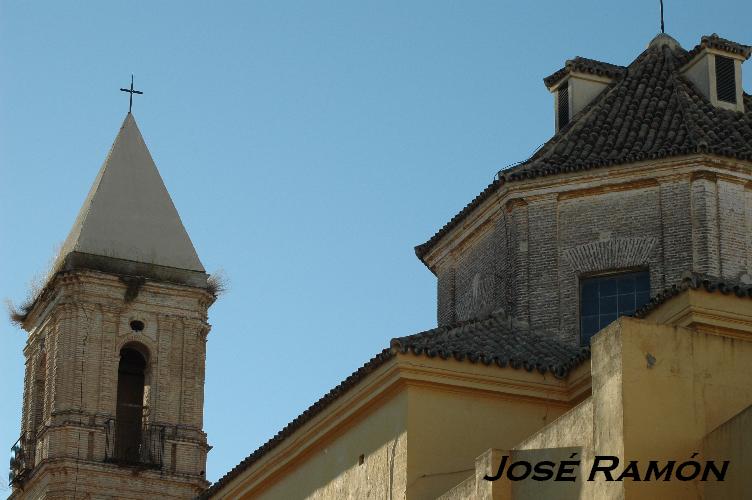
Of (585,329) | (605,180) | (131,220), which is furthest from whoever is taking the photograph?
(131,220)

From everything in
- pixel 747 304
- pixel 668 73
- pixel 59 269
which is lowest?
pixel 747 304

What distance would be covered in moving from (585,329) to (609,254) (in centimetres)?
91

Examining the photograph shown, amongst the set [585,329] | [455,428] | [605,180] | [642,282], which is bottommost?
[455,428]

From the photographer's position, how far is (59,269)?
36.5 metres

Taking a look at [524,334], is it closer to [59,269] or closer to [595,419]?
[595,419]

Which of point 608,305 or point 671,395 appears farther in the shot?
point 608,305

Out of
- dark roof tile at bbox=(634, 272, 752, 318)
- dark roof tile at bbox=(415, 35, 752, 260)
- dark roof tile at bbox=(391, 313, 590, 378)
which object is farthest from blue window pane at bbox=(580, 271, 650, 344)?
dark roof tile at bbox=(634, 272, 752, 318)

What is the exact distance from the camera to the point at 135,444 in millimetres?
35656

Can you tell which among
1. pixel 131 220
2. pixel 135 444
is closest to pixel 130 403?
pixel 135 444

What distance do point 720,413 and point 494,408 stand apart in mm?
4445

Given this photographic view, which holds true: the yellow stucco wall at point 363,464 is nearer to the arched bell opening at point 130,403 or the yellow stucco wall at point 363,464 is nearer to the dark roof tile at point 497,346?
the dark roof tile at point 497,346

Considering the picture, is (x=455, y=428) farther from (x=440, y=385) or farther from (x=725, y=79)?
(x=725, y=79)

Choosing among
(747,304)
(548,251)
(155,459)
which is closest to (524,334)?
(548,251)

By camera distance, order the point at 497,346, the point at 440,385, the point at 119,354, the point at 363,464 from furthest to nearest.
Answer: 1. the point at 119,354
2. the point at 497,346
3. the point at 363,464
4. the point at 440,385
